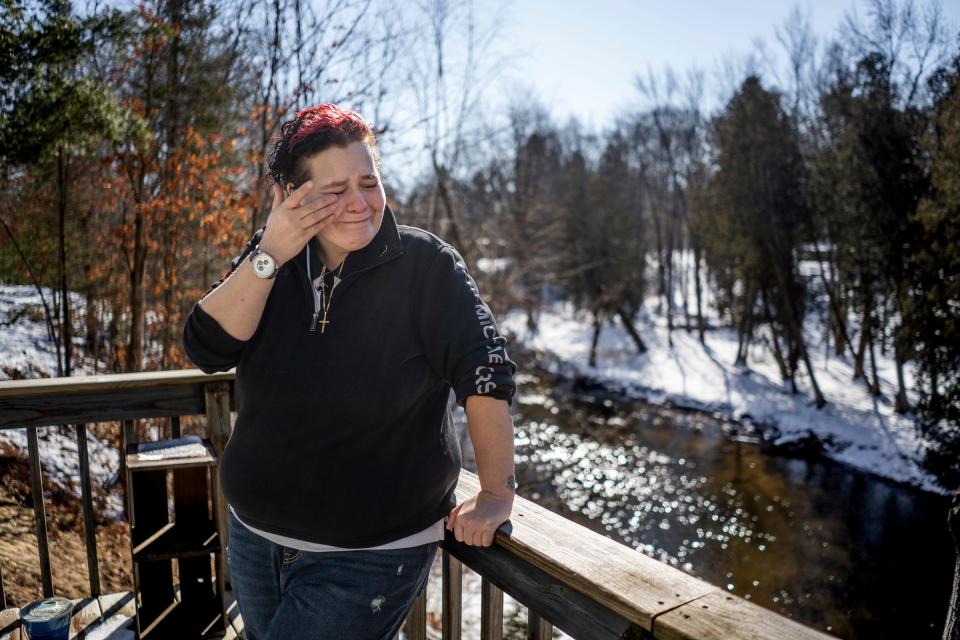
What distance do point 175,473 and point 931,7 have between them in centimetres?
1523

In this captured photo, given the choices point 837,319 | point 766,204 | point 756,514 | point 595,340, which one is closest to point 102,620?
point 756,514

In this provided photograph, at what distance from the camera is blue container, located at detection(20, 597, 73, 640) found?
196cm

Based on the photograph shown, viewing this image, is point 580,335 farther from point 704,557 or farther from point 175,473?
point 175,473

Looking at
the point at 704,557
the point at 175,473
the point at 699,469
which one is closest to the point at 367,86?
the point at 175,473

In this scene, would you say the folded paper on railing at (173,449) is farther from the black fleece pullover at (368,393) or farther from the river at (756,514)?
the river at (756,514)

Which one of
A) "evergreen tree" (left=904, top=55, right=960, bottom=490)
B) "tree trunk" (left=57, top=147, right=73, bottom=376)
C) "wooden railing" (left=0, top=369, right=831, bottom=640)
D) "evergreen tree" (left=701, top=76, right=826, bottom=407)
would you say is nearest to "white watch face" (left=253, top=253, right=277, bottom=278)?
"wooden railing" (left=0, top=369, right=831, bottom=640)

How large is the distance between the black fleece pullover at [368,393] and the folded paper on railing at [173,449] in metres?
1.09

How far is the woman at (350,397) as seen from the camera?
1299mm

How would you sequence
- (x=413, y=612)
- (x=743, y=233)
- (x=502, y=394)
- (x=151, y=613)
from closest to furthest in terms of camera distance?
(x=502, y=394) → (x=413, y=612) → (x=151, y=613) → (x=743, y=233)

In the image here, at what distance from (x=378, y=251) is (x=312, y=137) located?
252 mm

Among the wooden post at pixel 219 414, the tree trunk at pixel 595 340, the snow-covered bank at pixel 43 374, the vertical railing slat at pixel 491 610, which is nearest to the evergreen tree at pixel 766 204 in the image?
the tree trunk at pixel 595 340

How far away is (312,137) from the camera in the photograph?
4.38ft

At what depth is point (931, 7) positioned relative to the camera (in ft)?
41.5

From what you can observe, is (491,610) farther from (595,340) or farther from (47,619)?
(595,340)
